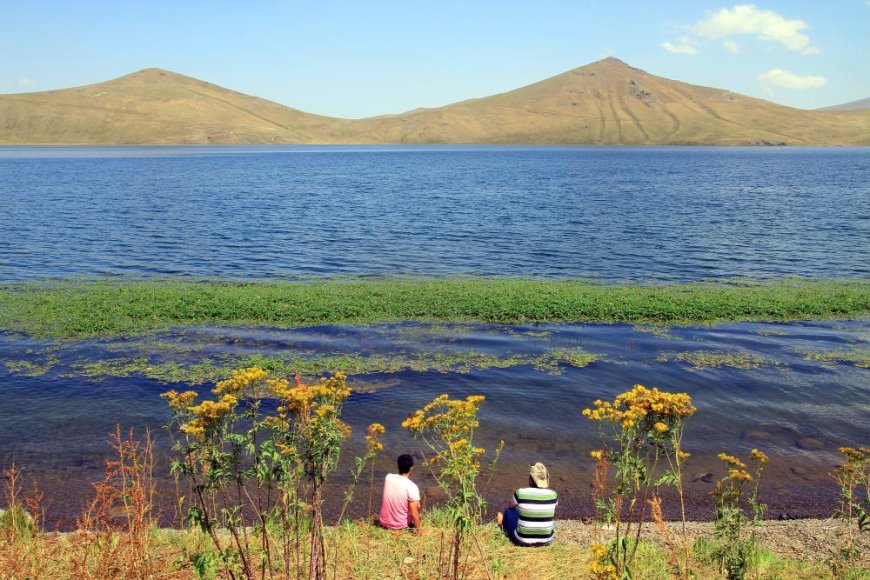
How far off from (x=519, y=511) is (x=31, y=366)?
51.9 ft

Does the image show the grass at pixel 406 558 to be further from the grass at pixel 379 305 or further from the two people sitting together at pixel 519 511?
the grass at pixel 379 305

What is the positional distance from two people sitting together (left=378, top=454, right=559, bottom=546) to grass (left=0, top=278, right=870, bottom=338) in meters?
13.7

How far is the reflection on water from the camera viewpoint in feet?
44.2

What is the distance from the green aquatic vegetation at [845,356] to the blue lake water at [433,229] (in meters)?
12.0

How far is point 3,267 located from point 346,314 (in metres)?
20.6

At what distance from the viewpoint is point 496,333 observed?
2258 centimetres

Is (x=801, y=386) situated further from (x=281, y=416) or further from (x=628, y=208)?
(x=628, y=208)

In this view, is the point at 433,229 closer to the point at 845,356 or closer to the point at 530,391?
the point at 845,356

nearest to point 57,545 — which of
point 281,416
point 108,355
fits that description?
point 281,416

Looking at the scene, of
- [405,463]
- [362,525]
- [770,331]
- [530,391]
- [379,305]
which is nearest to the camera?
[362,525]

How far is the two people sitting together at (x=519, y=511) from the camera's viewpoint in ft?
30.8

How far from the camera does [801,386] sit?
1816 centimetres

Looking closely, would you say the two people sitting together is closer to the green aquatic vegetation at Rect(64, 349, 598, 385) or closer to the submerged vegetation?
the submerged vegetation

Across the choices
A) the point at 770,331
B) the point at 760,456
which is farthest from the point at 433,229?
the point at 760,456
